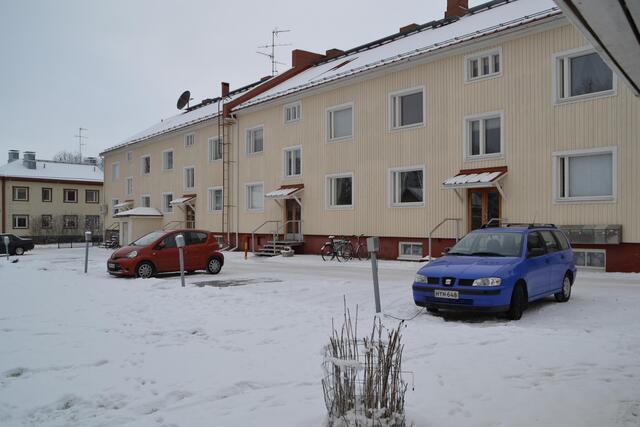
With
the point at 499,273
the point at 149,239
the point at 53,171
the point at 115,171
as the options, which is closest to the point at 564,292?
the point at 499,273

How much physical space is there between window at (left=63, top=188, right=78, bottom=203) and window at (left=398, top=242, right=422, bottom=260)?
46.6 meters

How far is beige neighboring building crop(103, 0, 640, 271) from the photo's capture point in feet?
53.9

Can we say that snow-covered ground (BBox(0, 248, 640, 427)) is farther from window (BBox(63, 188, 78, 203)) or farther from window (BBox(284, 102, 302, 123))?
window (BBox(63, 188, 78, 203))

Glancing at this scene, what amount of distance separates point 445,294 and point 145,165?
3599 cm

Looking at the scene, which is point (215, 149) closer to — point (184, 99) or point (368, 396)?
point (184, 99)

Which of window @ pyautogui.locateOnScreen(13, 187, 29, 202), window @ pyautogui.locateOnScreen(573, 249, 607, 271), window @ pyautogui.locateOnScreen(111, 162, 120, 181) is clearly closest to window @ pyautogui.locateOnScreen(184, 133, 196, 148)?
window @ pyautogui.locateOnScreen(111, 162, 120, 181)

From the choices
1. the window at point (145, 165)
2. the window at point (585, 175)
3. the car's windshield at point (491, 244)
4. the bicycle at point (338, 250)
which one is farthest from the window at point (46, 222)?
the car's windshield at point (491, 244)

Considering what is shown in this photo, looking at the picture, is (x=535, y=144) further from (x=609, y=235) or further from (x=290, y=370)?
(x=290, y=370)

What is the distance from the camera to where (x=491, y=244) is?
10469 millimetres

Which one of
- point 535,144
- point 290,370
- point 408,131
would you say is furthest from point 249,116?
point 290,370

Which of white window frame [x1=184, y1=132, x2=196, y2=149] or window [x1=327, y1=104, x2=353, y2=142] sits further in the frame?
white window frame [x1=184, y1=132, x2=196, y2=149]

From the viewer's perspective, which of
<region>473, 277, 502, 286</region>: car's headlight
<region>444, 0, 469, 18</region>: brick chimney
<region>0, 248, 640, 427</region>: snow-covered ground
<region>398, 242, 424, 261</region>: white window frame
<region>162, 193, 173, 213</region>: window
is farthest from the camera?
<region>162, 193, 173, 213</region>: window

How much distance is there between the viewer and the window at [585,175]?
16.3 m

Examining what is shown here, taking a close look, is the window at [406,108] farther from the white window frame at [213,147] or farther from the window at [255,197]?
the white window frame at [213,147]
